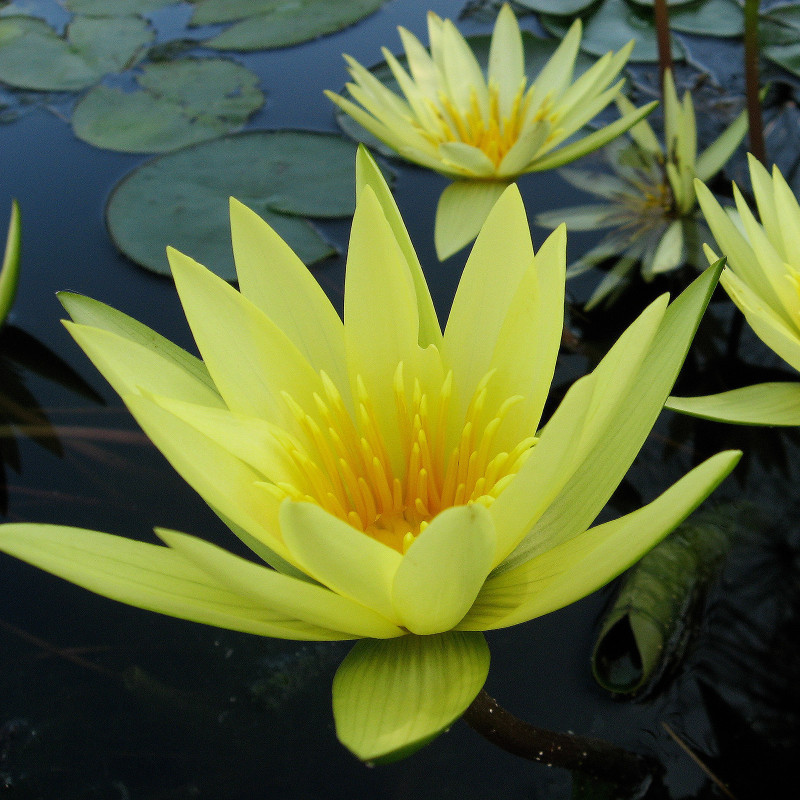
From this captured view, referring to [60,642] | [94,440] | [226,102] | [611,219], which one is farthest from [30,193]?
[611,219]

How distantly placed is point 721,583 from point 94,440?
4.98 feet

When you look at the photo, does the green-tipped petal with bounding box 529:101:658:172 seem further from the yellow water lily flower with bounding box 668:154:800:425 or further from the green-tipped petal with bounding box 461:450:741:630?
the green-tipped petal with bounding box 461:450:741:630

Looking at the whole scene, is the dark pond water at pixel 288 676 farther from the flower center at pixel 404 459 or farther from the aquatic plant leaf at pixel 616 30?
the aquatic plant leaf at pixel 616 30

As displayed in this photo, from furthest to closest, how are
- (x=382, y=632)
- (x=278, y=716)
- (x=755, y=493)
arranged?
(x=755, y=493) < (x=278, y=716) < (x=382, y=632)

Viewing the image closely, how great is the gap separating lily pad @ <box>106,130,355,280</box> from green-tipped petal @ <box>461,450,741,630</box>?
1.53m

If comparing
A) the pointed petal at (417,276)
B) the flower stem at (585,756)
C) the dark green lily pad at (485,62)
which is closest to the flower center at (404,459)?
the pointed petal at (417,276)

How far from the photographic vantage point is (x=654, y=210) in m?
2.17

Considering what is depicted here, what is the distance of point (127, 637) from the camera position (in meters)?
1.39

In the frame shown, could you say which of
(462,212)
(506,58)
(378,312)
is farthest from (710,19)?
(378,312)

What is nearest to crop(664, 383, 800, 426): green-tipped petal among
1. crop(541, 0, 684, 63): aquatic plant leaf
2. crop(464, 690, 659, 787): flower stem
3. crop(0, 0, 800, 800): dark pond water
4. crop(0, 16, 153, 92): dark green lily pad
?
crop(0, 0, 800, 800): dark pond water

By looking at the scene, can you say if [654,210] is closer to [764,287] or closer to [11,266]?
[764,287]

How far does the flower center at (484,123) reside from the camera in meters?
2.14

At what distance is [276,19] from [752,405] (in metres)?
3.34

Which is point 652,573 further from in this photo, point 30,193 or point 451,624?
point 30,193
